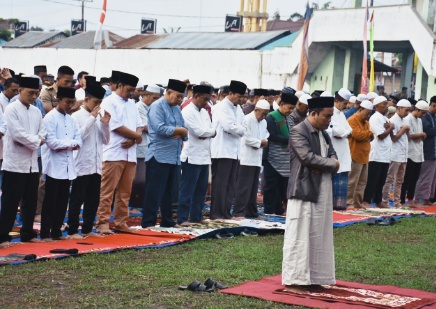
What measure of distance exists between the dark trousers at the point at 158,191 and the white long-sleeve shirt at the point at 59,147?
1455 mm

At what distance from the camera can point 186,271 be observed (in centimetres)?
891

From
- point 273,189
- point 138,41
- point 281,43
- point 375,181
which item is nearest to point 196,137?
point 273,189

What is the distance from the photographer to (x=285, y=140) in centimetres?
1398

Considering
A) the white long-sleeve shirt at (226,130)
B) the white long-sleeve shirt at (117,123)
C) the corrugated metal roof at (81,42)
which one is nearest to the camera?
the white long-sleeve shirt at (117,123)

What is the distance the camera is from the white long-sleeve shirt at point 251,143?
13516 millimetres

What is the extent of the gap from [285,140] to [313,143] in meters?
5.48

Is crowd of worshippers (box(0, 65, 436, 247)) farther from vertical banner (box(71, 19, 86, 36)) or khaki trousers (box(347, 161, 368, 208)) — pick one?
vertical banner (box(71, 19, 86, 36))

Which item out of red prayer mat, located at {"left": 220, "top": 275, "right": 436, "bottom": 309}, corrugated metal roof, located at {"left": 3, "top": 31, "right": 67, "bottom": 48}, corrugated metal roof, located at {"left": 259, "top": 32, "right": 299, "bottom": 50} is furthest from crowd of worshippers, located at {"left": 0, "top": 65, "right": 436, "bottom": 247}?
corrugated metal roof, located at {"left": 3, "top": 31, "right": 67, "bottom": 48}

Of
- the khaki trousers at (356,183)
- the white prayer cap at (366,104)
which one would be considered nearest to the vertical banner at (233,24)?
the khaki trousers at (356,183)

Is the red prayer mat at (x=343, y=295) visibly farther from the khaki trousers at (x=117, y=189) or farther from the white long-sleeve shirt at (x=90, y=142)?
the khaki trousers at (x=117, y=189)

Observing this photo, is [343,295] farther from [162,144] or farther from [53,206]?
[162,144]

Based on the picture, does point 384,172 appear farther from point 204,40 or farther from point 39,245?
point 204,40

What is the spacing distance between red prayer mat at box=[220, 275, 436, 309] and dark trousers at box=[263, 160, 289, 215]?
5564 mm

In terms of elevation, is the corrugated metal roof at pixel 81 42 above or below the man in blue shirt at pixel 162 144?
above
